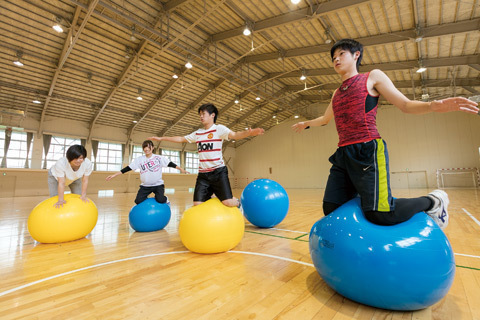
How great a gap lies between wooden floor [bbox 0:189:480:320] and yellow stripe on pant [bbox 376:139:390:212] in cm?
67

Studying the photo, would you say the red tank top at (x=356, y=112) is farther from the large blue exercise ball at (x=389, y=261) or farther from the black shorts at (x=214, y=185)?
the black shorts at (x=214, y=185)

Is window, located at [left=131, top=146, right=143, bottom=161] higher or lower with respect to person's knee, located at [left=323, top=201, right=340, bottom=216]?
higher

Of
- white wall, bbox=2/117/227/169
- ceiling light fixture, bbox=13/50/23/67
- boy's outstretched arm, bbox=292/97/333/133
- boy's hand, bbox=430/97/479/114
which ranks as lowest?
boy's hand, bbox=430/97/479/114

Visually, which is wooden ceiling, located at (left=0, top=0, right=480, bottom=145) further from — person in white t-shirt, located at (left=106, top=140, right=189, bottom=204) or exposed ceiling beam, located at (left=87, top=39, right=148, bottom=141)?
person in white t-shirt, located at (left=106, top=140, right=189, bottom=204)

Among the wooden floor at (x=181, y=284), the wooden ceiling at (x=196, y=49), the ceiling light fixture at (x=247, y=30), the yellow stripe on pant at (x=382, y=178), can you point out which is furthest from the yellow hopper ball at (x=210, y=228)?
the ceiling light fixture at (x=247, y=30)

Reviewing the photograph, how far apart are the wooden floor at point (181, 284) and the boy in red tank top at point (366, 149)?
0.61 metres

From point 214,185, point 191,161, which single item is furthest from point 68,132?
point 214,185

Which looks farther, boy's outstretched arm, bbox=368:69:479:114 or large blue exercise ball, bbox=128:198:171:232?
large blue exercise ball, bbox=128:198:171:232

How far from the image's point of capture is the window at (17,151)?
46.7ft

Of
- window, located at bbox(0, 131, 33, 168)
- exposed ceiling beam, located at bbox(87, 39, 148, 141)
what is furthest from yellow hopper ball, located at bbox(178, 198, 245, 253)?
window, located at bbox(0, 131, 33, 168)

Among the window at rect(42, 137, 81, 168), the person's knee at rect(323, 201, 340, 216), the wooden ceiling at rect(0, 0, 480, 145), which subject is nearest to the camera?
the person's knee at rect(323, 201, 340, 216)

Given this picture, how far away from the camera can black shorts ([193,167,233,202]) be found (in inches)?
111

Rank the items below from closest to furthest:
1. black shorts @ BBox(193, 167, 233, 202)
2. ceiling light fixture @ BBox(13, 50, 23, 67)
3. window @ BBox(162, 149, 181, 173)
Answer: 1. black shorts @ BBox(193, 167, 233, 202)
2. ceiling light fixture @ BBox(13, 50, 23, 67)
3. window @ BBox(162, 149, 181, 173)

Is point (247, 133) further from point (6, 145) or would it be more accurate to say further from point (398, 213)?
point (6, 145)
